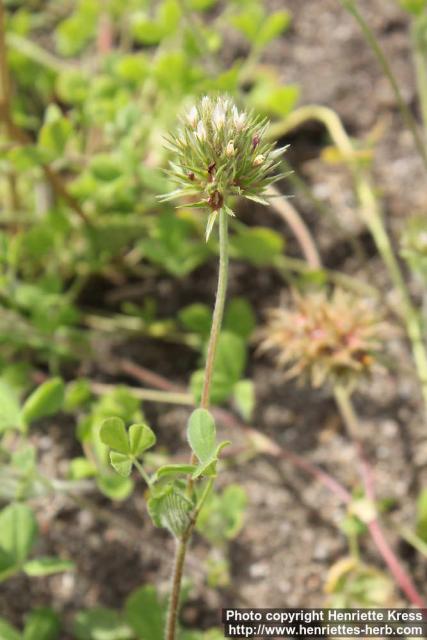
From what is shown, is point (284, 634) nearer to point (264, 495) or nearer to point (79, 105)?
point (264, 495)

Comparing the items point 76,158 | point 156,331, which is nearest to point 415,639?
point 156,331

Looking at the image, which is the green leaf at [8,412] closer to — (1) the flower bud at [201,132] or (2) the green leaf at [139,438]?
(2) the green leaf at [139,438]

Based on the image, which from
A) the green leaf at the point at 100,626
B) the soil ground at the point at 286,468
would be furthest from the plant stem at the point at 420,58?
the green leaf at the point at 100,626

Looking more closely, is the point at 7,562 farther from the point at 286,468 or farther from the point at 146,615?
the point at 286,468

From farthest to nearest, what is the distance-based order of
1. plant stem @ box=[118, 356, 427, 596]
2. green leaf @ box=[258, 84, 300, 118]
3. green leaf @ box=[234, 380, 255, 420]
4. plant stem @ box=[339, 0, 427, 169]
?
green leaf @ box=[258, 84, 300, 118] < plant stem @ box=[118, 356, 427, 596] < green leaf @ box=[234, 380, 255, 420] < plant stem @ box=[339, 0, 427, 169]

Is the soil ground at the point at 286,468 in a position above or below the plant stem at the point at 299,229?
below

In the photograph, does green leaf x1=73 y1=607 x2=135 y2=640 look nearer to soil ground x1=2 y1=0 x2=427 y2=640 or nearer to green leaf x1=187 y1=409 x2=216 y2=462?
soil ground x1=2 y1=0 x2=427 y2=640

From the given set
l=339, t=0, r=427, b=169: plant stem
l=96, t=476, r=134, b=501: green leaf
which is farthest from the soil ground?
l=339, t=0, r=427, b=169: plant stem
